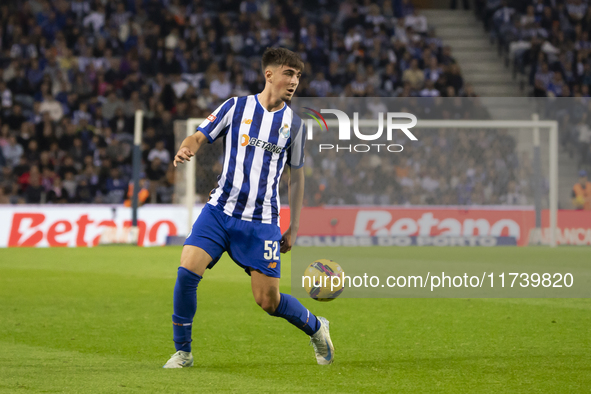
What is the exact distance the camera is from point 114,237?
51.5ft

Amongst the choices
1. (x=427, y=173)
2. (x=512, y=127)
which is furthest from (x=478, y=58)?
(x=427, y=173)

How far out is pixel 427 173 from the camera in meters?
13.9

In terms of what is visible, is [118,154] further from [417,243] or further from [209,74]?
[417,243]

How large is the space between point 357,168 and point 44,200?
6397 millimetres

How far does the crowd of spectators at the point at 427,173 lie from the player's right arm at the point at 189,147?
353 inches

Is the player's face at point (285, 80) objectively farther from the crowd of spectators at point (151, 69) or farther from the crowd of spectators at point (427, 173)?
the crowd of spectators at point (151, 69)

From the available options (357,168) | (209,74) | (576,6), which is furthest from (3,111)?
(576,6)

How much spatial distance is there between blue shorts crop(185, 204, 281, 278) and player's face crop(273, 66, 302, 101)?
77 cm

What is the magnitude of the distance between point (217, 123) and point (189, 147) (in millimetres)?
354

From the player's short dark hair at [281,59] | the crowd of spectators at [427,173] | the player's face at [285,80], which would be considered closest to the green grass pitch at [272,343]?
the player's face at [285,80]

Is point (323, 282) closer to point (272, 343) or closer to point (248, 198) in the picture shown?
point (272, 343)

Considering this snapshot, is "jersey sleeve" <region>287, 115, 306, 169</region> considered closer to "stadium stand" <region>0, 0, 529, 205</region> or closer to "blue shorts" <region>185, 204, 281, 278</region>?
"blue shorts" <region>185, 204, 281, 278</region>

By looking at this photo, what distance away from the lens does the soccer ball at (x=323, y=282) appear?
275 inches

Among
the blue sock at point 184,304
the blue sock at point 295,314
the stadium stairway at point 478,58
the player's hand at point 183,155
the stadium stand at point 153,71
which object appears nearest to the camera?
the player's hand at point 183,155
